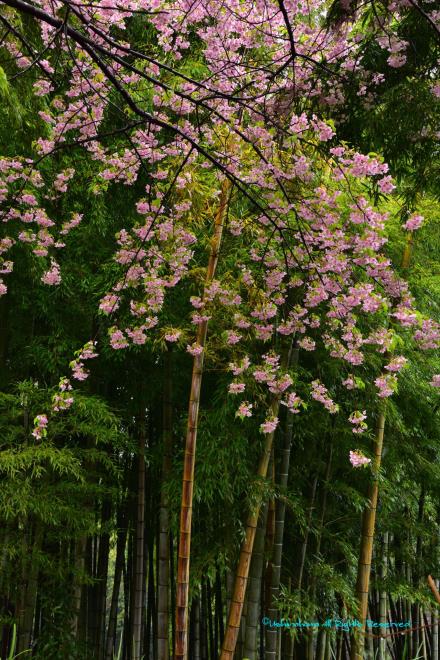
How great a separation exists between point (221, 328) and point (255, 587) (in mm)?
1899

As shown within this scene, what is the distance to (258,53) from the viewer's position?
11.1 feet

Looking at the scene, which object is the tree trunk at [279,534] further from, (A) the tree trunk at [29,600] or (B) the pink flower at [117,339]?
(A) the tree trunk at [29,600]

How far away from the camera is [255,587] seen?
4418 millimetres

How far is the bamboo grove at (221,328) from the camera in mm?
2684

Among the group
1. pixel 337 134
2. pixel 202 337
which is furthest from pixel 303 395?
pixel 337 134

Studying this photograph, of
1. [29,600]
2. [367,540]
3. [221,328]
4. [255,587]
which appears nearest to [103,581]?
[29,600]

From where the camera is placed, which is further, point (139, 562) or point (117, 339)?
point (139, 562)

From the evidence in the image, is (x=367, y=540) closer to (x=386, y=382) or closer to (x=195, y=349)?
(x=386, y=382)

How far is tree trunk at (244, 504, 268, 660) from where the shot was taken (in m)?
4.39

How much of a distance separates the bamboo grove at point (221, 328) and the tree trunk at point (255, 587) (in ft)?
0.06

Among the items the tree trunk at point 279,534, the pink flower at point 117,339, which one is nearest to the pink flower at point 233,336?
the pink flower at point 117,339

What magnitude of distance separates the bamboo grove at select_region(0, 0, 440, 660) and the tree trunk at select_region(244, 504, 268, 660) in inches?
0.7

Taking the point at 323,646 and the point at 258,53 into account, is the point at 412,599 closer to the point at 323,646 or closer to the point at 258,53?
the point at 323,646

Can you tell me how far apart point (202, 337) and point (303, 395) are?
1399 millimetres
